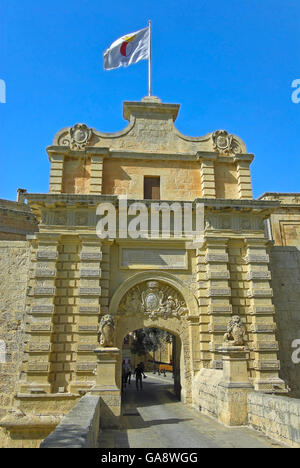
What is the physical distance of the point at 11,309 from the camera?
14.4 metres

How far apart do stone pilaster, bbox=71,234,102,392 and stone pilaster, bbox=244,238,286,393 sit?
562cm

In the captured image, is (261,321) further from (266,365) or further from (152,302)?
(152,302)

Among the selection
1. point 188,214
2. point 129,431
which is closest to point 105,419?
point 129,431

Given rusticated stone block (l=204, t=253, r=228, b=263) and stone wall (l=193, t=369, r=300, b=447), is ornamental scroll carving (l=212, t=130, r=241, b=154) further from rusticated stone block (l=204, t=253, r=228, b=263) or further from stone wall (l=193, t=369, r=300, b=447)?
stone wall (l=193, t=369, r=300, b=447)

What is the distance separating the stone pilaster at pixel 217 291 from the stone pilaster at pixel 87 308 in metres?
4.04

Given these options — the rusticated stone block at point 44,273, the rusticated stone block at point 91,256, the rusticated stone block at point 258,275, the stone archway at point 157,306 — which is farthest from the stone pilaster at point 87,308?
the rusticated stone block at point 258,275

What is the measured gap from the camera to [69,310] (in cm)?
1338

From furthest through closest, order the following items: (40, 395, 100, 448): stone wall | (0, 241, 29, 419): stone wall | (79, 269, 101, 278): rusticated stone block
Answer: (0, 241, 29, 419): stone wall → (79, 269, 101, 278): rusticated stone block → (40, 395, 100, 448): stone wall

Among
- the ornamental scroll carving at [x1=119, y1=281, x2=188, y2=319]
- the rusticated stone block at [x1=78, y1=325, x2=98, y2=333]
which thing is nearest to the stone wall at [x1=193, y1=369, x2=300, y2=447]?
the ornamental scroll carving at [x1=119, y1=281, x2=188, y2=319]

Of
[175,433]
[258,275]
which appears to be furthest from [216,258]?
[175,433]

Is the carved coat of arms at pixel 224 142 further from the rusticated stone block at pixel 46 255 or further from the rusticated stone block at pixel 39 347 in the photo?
the rusticated stone block at pixel 39 347

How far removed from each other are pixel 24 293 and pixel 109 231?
416cm

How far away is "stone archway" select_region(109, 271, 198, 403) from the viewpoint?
45.4 feet
